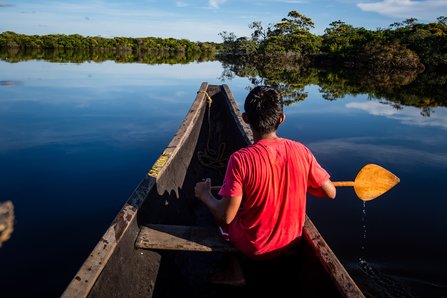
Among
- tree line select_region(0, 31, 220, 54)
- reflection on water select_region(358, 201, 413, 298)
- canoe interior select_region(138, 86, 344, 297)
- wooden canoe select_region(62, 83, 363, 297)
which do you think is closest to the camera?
wooden canoe select_region(62, 83, 363, 297)

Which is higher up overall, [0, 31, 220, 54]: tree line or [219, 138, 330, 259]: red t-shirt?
[0, 31, 220, 54]: tree line

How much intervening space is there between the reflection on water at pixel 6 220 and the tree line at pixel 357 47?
33923mm

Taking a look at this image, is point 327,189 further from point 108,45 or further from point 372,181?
point 108,45

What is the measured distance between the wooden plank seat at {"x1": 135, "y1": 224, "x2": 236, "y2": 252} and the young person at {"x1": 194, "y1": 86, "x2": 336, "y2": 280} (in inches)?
9.1

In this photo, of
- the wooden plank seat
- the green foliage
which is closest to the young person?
the wooden plank seat

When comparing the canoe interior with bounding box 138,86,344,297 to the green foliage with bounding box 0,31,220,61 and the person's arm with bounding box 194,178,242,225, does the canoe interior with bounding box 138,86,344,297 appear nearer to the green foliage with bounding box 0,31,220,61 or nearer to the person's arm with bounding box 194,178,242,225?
the person's arm with bounding box 194,178,242,225

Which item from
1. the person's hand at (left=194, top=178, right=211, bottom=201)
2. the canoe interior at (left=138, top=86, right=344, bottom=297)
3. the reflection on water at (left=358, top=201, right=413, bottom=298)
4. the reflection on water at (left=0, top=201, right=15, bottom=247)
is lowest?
the reflection on water at (left=0, top=201, right=15, bottom=247)

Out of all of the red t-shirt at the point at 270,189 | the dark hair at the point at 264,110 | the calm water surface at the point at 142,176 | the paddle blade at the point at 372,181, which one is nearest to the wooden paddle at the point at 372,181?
the paddle blade at the point at 372,181

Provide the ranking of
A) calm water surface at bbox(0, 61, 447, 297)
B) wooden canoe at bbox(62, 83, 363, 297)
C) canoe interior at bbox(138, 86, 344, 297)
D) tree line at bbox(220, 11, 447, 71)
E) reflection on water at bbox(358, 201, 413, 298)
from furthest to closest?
tree line at bbox(220, 11, 447, 71) → calm water surface at bbox(0, 61, 447, 297) → reflection on water at bbox(358, 201, 413, 298) → canoe interior at bbox(138, 86, 344, 297) → wooden canoe at bbox(62, 83, 363, 297)

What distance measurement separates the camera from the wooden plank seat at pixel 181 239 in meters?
2.08

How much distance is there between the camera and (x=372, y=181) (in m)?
2.71

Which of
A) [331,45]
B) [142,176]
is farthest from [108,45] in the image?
[142,176]

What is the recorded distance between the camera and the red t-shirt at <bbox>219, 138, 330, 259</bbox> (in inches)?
67.2

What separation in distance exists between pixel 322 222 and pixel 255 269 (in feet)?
8.22
